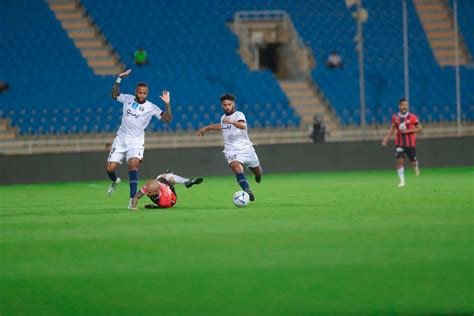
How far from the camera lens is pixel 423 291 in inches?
322

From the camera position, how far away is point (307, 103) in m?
39.5

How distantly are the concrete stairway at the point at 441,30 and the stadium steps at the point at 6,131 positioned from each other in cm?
1831

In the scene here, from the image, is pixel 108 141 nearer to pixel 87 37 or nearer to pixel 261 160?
pixel 261 160

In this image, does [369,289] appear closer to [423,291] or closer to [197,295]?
[423,291]

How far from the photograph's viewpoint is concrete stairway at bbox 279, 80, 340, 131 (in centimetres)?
3870

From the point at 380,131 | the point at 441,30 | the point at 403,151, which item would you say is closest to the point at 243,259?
the point at 403,151

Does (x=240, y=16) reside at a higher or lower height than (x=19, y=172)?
higher

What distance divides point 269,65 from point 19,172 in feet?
55.4

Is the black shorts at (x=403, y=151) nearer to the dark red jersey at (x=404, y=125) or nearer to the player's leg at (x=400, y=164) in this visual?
the player's leg at (x=400, y=164)

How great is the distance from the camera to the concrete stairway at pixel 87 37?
38.8 m

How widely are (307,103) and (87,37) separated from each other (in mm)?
8632

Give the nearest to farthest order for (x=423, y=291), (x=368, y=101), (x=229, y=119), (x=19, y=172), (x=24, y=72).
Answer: (x=423, y=291)
(x=229, y=119)
(x=19, y=172)
(x=24, y=72)
(x=368, y=101)

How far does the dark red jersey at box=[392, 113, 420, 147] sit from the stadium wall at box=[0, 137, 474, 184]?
25.5ft

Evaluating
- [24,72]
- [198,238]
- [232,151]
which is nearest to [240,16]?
[24,72]
